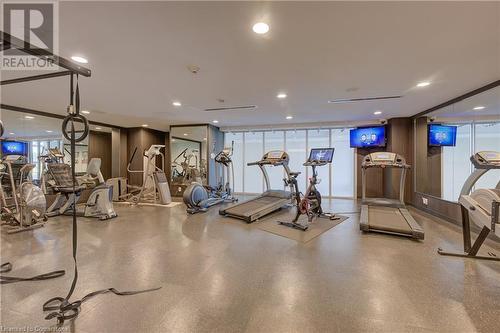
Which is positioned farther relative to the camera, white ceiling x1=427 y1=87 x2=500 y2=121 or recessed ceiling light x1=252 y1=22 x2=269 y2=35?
white ceiling x1=427 y1=87 x2=500 y2=121

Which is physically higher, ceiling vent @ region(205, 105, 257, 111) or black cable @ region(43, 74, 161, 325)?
ceiling vent @ region(205, 105, 257, 111)

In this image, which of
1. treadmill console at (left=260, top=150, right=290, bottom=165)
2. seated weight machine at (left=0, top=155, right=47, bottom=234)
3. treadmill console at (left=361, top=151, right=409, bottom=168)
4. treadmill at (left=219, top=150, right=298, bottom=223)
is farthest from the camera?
treadmill console at (left=260, top=150, right=290, bottom=165)

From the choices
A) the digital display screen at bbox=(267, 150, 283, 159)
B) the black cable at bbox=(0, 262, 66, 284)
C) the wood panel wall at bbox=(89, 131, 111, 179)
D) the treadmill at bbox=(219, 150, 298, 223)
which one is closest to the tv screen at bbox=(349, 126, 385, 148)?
the treadmill at bbox=(219, 150, 298, 223)

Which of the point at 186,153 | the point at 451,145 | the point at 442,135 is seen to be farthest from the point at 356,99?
the point at 186,153

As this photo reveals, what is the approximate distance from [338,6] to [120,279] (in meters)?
3.54

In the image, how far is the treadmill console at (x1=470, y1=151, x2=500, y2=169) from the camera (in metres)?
3.04

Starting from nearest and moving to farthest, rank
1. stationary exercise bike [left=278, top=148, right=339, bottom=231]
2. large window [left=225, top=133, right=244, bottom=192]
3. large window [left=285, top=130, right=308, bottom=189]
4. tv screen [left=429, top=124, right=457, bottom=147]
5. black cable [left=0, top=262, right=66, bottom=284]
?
black cable [left=0, top=262, right=66, bottom=284], stationary exercise bike [left=278, top=148, right=339, bottom=231], tv screen [left=429, top=124, right=457, bottom=147], large window [left=285, top=130, right=308, bottom=189], large window [left=225, top=133, right=244, bottom=192]

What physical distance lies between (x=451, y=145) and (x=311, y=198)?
4.49 metres

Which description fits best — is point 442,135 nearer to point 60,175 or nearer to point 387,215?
point 387,215

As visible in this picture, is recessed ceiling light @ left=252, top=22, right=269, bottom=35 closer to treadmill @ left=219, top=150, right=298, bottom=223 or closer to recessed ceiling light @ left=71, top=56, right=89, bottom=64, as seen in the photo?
recessed ceiling light @ left=71, top=56, right=89, bottom=64

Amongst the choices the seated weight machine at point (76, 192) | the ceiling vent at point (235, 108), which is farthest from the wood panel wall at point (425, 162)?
the seated weight machine at point (76, 192)

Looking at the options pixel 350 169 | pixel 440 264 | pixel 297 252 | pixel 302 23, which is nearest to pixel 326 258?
pixel 297 252

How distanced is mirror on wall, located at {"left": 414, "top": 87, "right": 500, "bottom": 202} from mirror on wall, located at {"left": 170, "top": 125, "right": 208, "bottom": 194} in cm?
698

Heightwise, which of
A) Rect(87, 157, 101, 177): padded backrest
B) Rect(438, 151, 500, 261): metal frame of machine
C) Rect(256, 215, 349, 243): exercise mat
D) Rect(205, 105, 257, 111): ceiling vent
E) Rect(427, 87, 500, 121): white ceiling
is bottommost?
Rect(256, 215, 349, 243): exercise mat
